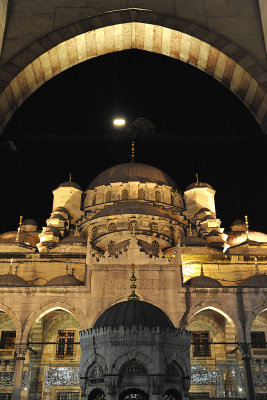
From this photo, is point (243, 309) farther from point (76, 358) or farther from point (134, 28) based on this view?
point (134, 28)

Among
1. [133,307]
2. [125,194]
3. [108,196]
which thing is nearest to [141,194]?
[125,194]

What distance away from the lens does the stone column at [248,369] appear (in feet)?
66.5

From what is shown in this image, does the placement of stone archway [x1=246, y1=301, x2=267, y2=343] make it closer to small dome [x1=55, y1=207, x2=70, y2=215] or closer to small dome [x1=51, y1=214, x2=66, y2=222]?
small dome [x1=51, y1=214, x2=66, y2=222]

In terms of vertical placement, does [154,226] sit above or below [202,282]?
above

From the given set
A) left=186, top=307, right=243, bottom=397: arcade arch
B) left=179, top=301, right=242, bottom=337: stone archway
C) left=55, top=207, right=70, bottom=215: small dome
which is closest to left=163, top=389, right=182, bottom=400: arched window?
left=179, top=301, right=242, bottom=337: stone archway

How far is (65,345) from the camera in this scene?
82.8 feet

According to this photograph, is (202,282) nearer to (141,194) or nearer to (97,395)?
(141,194)

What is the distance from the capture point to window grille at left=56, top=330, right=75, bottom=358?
80.4ft

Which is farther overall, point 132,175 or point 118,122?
point 132,175

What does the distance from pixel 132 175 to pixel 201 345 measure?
64.8ft

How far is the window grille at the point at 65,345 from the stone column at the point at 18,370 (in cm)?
320

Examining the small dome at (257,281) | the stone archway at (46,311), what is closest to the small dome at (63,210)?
the stone archway at (46,311)

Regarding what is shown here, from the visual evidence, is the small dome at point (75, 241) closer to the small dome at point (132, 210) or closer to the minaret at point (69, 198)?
the small dome at point (132, 210)

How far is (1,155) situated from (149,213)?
2637 cm
